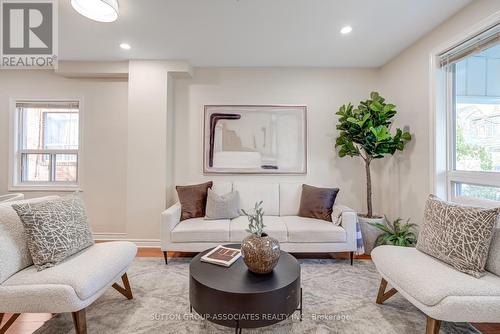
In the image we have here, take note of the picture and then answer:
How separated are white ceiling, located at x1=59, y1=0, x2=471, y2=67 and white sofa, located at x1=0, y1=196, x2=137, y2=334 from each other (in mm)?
2049

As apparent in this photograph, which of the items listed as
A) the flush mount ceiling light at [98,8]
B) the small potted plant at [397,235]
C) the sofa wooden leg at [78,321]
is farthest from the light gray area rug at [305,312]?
the flush mount ceiling light at [98,8]

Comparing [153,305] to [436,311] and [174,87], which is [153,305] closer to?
[436,311]

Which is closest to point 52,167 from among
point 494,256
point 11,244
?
point 11,244

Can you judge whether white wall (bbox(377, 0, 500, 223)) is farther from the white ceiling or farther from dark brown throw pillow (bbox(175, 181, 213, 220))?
dark brown throw pillow (bbox(175, 181, 213, 220))

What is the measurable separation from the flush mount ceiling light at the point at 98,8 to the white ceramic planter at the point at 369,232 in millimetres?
3396

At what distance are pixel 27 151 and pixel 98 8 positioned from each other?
2.83 m

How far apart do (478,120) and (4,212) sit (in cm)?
397

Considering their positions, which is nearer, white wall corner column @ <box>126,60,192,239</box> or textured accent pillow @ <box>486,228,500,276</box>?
textured accent pillow @ <box>486,228,500,276</box>

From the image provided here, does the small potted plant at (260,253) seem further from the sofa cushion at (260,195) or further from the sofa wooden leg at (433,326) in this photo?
the sofa cushion at (260,195)

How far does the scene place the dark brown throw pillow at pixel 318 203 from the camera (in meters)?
2.92

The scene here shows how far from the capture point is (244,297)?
4.44ft

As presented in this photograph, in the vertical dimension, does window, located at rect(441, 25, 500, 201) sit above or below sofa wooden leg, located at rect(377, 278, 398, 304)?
above

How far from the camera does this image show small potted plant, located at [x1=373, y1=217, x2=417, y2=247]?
100 inches

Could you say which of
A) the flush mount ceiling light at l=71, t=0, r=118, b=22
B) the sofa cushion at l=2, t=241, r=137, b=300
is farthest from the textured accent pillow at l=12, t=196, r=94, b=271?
the flush mount ceiling light at l=71, t=0, r=118, b=22
